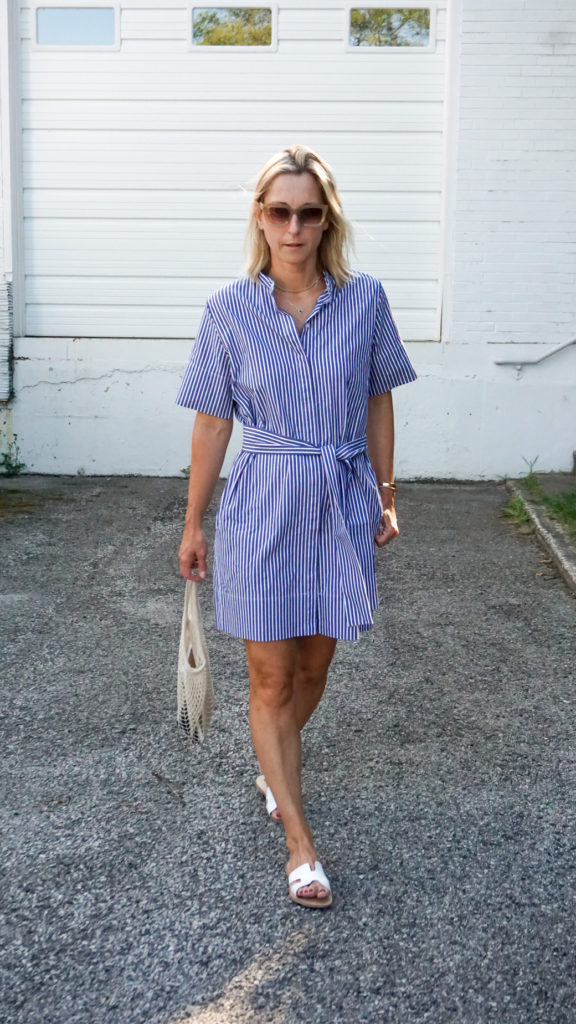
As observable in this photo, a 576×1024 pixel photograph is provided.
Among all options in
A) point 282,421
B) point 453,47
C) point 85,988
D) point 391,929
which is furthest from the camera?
point 453,47

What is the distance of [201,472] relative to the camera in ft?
9.77

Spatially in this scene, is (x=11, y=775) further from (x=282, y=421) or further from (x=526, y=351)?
(x=526, y=351)

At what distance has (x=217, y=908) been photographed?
8.98 ft

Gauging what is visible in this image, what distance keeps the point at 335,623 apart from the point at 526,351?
581 centimetres

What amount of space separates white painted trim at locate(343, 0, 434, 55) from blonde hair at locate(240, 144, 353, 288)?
5.83m

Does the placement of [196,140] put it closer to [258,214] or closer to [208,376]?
[258,214]

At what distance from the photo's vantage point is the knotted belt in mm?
2865

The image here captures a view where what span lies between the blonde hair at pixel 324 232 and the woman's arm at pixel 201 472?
408mm

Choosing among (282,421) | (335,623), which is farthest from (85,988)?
(282,421)

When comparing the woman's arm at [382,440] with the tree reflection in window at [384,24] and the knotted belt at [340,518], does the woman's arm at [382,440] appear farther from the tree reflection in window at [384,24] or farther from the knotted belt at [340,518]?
the tree reflection in window at [384,24]

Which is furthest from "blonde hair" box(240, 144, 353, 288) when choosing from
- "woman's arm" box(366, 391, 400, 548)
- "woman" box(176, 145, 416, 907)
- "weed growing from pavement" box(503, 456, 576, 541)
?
"weed growing from pavement" box(503, 456, 576, 541)

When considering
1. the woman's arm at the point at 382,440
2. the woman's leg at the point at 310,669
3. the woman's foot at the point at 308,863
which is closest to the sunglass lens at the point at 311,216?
the woman's arm at the point at 382,440

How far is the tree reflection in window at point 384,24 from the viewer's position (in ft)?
26.9

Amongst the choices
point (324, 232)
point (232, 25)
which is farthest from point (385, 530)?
point (232, 25)
